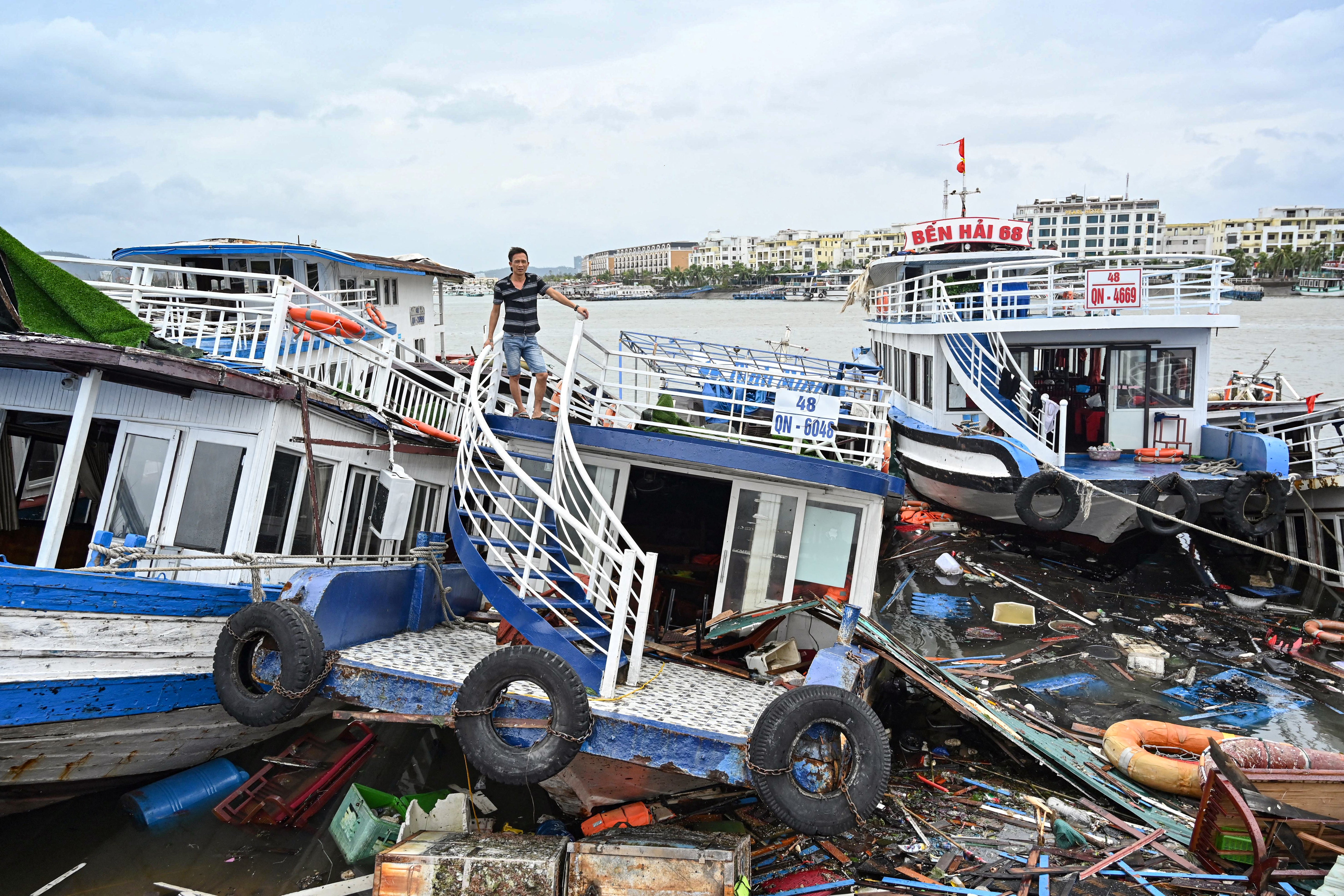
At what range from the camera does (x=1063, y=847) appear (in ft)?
20.5

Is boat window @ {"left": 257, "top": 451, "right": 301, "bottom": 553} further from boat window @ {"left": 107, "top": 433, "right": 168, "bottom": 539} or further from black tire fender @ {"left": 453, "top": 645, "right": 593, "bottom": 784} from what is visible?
black tire fender @ {"left": 453, "top": 645, "right": 593, "bottom": 784}

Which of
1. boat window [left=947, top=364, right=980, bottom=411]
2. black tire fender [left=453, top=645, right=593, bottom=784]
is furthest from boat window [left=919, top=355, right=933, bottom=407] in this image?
black tire fender [left=453, top=645, right=593, bottom=784]

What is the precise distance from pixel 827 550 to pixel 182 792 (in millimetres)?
5676

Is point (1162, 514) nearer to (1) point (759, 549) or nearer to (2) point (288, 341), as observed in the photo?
(1) point (759, 549)

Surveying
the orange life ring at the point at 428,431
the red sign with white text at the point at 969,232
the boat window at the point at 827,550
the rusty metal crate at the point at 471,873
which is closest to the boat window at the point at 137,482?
the orange life ring at the point at 428,431

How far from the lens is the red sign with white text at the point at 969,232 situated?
18.5 metres

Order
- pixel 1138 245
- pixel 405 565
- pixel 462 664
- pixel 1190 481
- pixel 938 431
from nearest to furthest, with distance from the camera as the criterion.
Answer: pixel 462 664 < pixel 405 565 < pixel 1190 481 < pixel 938 431 < pixel 1138 245

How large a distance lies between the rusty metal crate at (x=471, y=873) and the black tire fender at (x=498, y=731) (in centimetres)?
44

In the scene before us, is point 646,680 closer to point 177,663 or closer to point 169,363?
point 177,663

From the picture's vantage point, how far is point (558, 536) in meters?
8.60

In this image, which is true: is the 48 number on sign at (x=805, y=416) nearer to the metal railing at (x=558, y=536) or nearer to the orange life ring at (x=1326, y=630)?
the metal railing at (x=558, y=536)

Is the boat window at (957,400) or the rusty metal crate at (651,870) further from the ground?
the boat window at (957,400)

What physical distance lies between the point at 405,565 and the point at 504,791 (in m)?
2.09

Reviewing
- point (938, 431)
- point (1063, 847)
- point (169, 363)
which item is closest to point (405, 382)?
point (169, 363)
